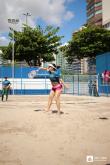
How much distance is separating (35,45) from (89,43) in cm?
1556

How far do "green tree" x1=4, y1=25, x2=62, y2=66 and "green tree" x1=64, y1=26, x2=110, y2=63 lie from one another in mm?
10953

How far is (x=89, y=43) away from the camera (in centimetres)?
6675

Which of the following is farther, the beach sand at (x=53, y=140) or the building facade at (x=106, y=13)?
the building facade at (x=106, y=13)

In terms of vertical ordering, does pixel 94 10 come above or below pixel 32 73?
above

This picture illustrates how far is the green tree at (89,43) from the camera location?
65188 mm

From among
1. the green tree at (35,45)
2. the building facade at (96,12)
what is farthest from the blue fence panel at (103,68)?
the building facade at (96,12)

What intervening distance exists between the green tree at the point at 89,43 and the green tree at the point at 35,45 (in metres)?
Answer: 11.0

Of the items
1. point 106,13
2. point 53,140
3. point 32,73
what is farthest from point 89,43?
point 53,140

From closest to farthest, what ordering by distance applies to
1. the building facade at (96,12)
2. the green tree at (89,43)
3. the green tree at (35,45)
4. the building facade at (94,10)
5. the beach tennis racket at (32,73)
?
the beach tennis racket at (32,73) < the green tree at (35,45) < the green tree at (89,43) < the building facade at (96,12) < the building facade at (94,10)

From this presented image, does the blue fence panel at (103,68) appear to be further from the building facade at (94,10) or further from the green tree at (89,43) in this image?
the building facade at (94,10)

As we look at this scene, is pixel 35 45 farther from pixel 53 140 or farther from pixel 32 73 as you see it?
pixel 53 140

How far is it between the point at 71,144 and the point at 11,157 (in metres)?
1.60

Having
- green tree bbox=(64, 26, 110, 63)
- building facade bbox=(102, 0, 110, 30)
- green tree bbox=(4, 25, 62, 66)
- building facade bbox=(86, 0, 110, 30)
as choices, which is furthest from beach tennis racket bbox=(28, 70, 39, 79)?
building facade bbox=(86, 0, 110, 30)

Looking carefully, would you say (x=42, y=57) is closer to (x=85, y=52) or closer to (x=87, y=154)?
(x=85, y=52)
